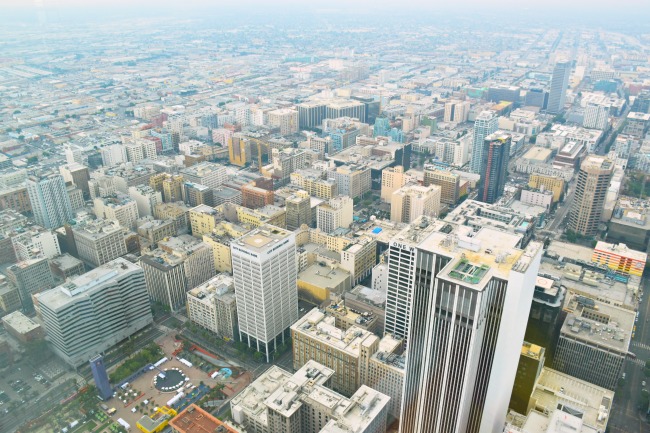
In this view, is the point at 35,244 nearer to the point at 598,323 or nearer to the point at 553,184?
the point at 598,323

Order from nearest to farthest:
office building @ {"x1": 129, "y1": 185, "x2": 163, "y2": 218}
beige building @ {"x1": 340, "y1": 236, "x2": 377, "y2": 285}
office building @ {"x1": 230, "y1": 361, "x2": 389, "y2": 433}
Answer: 1. office building @ {"x1": 230, "y1": 361, "x2": 389, "y2": 433}
2. beige building @ {"x1": 340, "y1": 236, "x2": 377, "y2": 285}
3. office building @ {"x1": 129, "y1": 185, "x2": 163, "y2": 218}

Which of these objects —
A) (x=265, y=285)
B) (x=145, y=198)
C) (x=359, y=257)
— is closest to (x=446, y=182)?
(x=359, y=257)

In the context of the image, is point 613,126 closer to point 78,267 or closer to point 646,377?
point 646,377

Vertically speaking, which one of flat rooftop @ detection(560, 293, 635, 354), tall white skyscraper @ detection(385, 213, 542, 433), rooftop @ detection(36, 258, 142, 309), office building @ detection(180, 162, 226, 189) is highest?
tall white skyscraper @ detection(385, 213, 542, 433)

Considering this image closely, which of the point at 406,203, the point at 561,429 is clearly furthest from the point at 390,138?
the point at 561,429

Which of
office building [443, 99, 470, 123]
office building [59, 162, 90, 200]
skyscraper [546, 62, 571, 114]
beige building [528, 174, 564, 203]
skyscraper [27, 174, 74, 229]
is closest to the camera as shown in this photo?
skyscraper [27, 174, 74, 229]

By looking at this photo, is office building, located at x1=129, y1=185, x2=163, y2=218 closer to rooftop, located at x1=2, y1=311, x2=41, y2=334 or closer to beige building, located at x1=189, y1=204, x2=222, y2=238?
beige building, located at x1=189, y1=204, x2=222, y2=238

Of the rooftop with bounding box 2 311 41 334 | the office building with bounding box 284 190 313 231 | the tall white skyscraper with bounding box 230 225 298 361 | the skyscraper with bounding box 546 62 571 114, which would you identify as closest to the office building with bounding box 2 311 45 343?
the rooftop with bounding box 2 311 41 334
